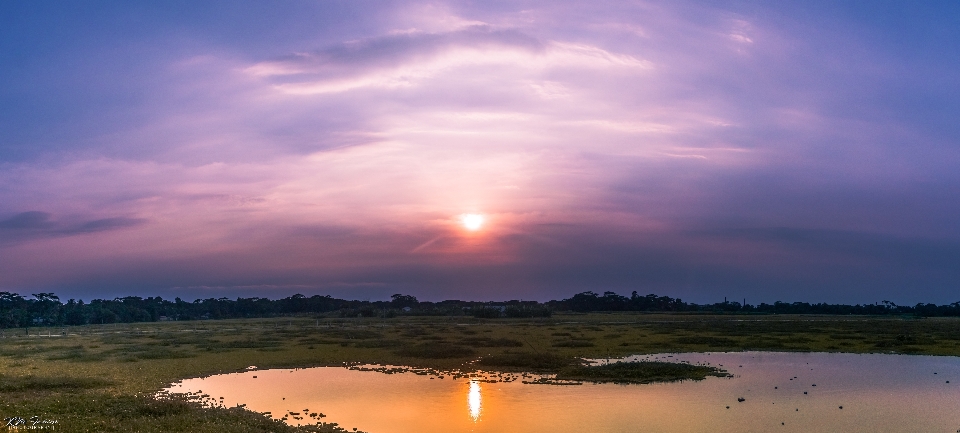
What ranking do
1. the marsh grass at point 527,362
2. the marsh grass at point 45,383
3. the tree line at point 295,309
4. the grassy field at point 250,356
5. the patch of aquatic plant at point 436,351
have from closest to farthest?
the grassy field at point 250,356
the marsh grass at point 45,383
the marsh grass at point 527,362
the patch of aquatic plant at point 436,351
the tree line at point 295,309

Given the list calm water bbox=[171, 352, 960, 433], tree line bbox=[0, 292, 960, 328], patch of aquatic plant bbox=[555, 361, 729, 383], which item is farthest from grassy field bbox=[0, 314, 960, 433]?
tree line bbox=[0, 292, 960, 328]

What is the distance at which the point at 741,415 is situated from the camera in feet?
96.4

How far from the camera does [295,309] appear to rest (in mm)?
183375

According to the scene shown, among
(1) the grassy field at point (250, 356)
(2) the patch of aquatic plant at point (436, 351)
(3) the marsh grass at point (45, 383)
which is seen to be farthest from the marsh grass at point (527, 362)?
(3) the marsh grass at point (45, 383)

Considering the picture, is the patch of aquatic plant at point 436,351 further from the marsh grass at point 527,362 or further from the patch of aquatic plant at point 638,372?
the patch of aquatic plant at point 638,372

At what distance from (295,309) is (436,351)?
138875 millimetres

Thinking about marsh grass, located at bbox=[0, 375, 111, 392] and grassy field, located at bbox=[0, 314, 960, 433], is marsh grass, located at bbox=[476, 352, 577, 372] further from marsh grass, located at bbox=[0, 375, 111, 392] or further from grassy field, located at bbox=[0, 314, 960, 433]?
marsh grass, located at bbox=[0, 375, 111, 392]

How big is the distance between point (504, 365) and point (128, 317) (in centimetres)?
12301

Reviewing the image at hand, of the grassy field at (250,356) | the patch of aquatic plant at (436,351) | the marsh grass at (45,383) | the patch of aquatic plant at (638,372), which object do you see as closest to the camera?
the grassy field at (250,356)

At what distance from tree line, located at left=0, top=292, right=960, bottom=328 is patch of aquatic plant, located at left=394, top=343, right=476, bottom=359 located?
77.0 meters

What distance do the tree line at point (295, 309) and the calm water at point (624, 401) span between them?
3853 inches

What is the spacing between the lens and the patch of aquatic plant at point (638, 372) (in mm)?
39906

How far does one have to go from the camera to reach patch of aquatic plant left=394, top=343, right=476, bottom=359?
2120 inches

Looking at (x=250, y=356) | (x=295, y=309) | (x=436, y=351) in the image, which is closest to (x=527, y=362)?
(x=436, y=351)
